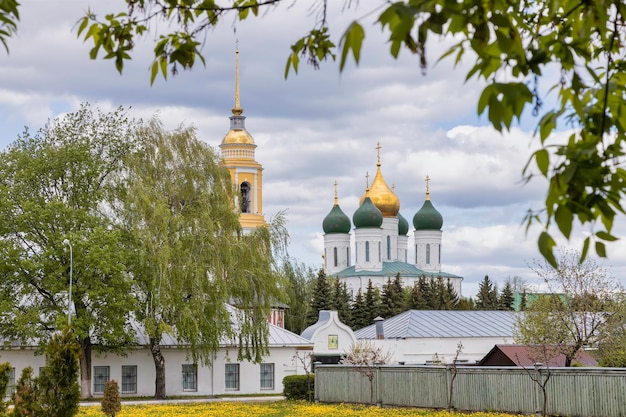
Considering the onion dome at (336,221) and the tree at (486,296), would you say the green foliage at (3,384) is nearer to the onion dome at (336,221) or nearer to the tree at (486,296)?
the tree at (486,296)

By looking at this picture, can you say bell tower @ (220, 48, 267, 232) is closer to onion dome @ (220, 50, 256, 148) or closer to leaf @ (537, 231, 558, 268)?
onion dome @ (220, 50, 256, 148)

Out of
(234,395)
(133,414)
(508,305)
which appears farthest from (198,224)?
(508,305)

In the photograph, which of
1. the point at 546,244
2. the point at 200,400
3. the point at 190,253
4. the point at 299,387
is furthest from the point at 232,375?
the point at 546,244

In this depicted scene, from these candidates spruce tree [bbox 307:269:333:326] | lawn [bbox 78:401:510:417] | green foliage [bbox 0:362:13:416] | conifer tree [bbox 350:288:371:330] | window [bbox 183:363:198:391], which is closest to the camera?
green foliage [bbox 0:362:13:416]

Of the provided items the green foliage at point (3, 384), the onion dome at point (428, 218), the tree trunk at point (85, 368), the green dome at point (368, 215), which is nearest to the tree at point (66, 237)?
the tree trunk at point (85, 368)

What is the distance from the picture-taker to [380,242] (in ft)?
383

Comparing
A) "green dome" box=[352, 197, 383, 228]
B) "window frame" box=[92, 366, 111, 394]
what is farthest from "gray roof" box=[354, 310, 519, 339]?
"green dome" box=[352, 197, 383, 228]

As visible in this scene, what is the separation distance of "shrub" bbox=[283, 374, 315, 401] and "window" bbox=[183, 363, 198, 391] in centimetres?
756

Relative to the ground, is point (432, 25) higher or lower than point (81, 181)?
lower

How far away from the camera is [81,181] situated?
146 feet

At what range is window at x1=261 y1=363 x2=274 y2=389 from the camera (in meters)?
50.3

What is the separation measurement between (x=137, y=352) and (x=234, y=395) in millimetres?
5187

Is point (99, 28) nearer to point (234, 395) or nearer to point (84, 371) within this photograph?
point (84, 371)

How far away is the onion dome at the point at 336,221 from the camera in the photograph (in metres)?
118
